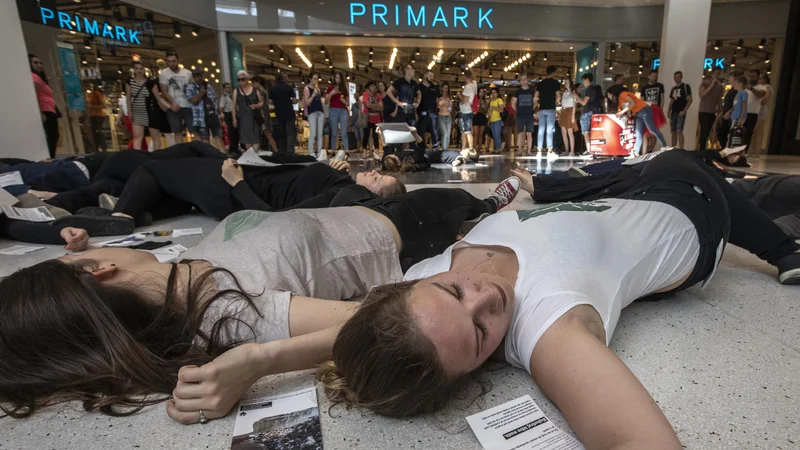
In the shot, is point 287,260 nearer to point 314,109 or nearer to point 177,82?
point 177,82

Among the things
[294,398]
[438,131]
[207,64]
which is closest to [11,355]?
[294,398]

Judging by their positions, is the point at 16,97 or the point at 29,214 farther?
the point at 16,97

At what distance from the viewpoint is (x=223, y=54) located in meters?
10.2

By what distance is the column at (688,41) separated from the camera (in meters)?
8.41

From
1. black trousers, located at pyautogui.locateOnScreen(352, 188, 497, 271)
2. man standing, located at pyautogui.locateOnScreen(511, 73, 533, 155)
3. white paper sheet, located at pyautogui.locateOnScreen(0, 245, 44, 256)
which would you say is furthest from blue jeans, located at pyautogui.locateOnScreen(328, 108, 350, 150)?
black trousers, located at pyautogui.locateOnScreen(352, 188, 497, 271)

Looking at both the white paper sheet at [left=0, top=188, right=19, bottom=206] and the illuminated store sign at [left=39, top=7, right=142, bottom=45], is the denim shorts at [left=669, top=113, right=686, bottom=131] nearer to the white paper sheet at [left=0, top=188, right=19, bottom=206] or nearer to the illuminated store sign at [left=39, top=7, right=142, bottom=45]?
the white paper sheet at [left=0, top=188, right=19, bottom=206]

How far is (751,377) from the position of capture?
42.5 inches

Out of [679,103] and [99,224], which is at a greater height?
[679,103]

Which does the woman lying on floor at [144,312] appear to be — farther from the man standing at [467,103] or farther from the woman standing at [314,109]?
the man standing at [467,103]

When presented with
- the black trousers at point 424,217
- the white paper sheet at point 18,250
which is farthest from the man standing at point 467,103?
the white paper sheet at point 18,250

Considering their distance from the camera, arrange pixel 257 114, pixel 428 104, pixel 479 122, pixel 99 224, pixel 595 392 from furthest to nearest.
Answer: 1. pixel 479 122
2. pixel 428 104
3. pixel 257 114
4. pixel 99 224
5. pixel 595 392

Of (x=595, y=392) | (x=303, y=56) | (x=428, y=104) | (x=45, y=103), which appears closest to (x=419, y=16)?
(x=428, y=104)

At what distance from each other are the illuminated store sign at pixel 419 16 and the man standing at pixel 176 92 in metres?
5.09

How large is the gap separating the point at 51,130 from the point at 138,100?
1.23 m
